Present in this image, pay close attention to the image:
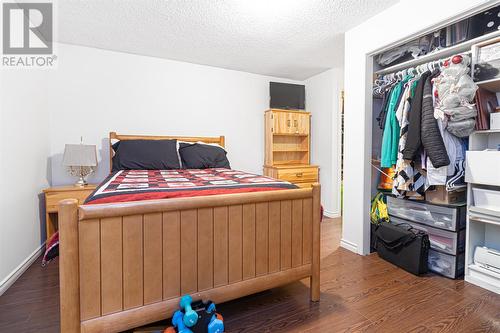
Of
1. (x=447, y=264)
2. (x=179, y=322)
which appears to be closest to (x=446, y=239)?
(x=447, y=264)

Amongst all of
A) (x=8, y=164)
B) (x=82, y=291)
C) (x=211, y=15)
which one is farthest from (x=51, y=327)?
(x=211, y=15)

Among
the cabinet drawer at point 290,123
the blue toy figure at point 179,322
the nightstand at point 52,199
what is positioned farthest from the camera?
the cabinet drawer at point 290,123

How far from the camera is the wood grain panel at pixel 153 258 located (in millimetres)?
1241

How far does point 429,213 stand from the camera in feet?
6.89

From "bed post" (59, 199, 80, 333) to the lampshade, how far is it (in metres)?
1.81

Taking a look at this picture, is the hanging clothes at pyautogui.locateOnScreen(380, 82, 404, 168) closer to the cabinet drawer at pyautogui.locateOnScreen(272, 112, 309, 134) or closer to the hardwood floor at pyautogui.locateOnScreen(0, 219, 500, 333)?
the hardwood floor at pyautogui.locateOnScreen(0, 219, 500, 333)

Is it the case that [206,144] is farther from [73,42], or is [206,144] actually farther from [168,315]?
[168,315]

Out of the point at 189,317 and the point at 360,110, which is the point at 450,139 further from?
the point at 189,317

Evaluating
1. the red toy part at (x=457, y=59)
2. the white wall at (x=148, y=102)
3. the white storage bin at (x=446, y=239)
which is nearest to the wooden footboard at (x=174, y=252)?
the white storage bin at (x=446, y=239)

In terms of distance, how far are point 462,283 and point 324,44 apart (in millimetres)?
2585

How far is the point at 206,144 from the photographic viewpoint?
3344 millimetres

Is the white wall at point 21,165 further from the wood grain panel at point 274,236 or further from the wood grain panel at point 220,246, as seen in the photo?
the wood grain panel at point 274,236

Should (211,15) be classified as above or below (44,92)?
above

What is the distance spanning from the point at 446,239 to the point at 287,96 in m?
2.86
